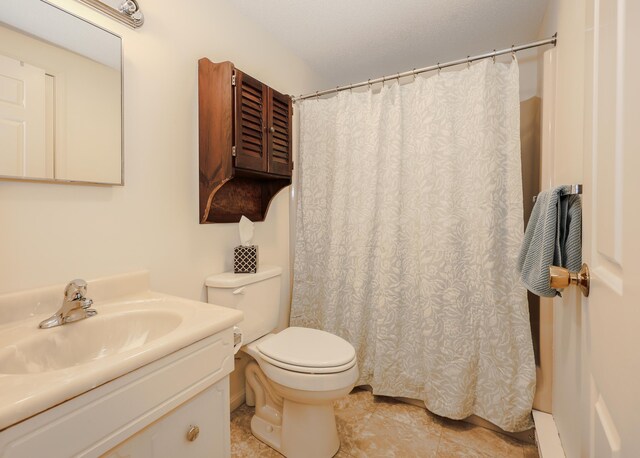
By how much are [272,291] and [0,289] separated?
0.99 metres

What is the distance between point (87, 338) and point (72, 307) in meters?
0.10

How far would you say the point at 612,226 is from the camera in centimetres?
47

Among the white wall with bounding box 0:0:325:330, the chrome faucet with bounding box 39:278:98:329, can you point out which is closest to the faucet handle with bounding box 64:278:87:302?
the chrome faucet with bounding box 39:278:98:329

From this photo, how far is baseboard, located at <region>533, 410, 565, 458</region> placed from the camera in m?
1.08

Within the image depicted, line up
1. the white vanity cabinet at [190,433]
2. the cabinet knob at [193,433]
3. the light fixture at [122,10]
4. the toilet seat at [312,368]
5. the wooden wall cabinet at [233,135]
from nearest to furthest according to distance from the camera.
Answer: the white vanity cabinet at [190,433] → the cabinet knob at [193,433] → the light fixture at [122,10] → the toilet seat at [312,368] → the wooden wall cabinet at [233,135]

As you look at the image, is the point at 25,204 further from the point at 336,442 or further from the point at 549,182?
the point at 549,182

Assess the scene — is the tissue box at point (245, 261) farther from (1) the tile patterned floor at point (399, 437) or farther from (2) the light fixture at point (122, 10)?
(2) the light fixture at point (122, 10)

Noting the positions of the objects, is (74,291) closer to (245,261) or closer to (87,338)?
(87,338)

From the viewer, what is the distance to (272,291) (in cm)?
158

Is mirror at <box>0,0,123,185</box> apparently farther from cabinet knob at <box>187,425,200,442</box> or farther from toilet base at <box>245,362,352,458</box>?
toilet base at <box>245,362,352,458</box>

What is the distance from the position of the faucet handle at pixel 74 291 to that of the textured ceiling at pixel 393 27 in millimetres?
1525

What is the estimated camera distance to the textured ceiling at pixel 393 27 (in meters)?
1.56

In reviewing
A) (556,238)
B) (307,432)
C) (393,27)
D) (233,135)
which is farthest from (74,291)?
(393,27)

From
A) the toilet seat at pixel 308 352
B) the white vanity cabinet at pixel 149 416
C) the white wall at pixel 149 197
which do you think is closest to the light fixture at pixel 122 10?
the white wall at pixel 149 197
